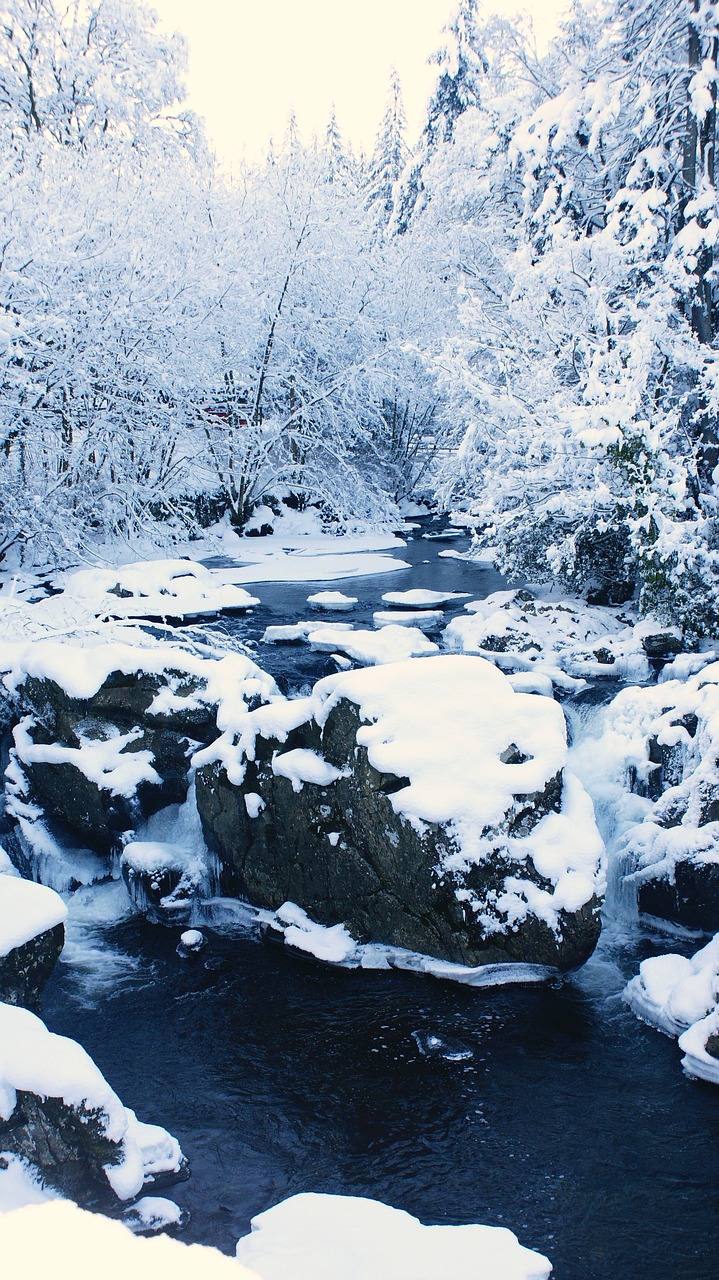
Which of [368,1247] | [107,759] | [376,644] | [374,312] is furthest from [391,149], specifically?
[368,1247]

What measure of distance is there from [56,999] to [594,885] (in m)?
3.47

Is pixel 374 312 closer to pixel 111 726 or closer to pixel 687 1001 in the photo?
pixel 111 726

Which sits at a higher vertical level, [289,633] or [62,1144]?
[289,633]

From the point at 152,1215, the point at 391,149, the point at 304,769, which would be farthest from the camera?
the point at 391,149

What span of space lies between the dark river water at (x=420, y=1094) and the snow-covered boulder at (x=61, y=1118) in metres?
0.44

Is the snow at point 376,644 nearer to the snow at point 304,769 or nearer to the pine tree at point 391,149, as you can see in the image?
the snow at point 304,769

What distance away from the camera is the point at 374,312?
23.3 metres

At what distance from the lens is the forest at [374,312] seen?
10992mm

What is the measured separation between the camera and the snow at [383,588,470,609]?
41.2 ft

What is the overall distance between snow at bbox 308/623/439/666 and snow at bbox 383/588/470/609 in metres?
1.97

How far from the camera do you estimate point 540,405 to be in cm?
1189

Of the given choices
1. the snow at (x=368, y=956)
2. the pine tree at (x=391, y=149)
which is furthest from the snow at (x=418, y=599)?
the pine tree at (x=391, y=149)

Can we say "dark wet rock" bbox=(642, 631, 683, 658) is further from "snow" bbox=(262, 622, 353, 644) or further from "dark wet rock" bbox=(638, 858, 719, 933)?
"dark wet rock" bbox=(638, 858, 719, 933)

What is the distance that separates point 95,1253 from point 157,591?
35.0ft
